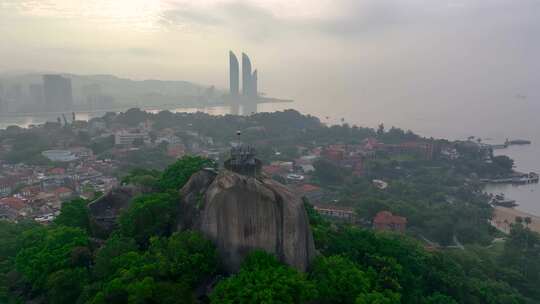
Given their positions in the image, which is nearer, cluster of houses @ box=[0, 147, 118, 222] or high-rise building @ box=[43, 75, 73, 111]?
cluster of houses @ box=[0, 147, 118, 222]

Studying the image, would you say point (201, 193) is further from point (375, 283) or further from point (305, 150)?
point (305, 150)

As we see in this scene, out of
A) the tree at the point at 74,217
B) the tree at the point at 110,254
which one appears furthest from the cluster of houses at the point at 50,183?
the tree at the point at 110,254

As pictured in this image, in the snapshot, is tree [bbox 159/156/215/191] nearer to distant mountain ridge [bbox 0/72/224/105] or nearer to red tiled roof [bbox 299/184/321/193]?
red tiled roof [bbox 299/184/321/193]

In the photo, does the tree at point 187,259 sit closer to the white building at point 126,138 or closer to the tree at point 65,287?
the tree at point 65,287

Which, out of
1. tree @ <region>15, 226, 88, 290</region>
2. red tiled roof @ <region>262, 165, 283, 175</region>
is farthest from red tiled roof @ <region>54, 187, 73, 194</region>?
tree @ <region>15, 226, 88, 290</region>

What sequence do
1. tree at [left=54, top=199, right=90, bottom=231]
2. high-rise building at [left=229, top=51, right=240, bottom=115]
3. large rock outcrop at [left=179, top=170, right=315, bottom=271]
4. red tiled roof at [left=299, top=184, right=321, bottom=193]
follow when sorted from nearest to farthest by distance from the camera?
1. large rock outcrop at [left=179, top=170, right=315, bottom=271]
2. tree at [left=54, top=199, right=90, bottom=231]
3. red tiled roof at [left=299, top=184, right=321, bottom=193]
4. high-rise building at [left=229, top=51, right=240, bottom=115]

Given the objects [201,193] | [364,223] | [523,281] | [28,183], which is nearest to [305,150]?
[364,223]
